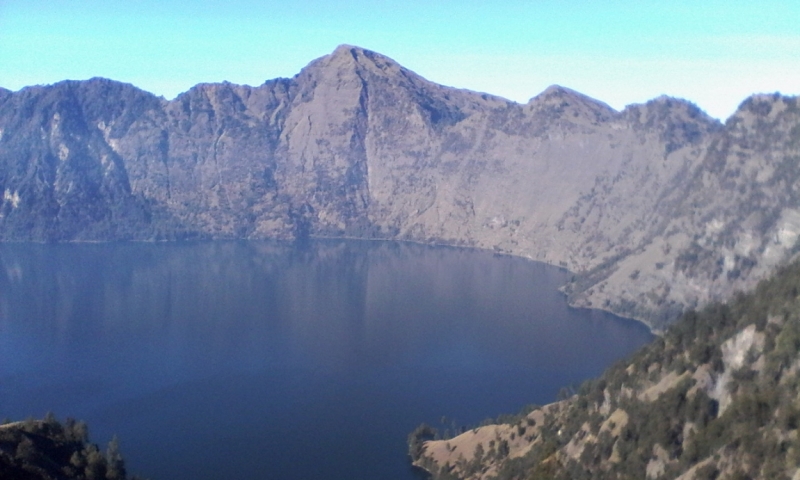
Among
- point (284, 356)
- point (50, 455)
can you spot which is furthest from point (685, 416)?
point (284, 356)

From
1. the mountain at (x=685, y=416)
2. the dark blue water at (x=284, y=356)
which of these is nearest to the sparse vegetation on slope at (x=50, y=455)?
the dark blue water at (x=284, y=356)

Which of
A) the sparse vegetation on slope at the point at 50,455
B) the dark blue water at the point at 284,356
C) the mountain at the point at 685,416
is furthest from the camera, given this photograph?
the dark blue water at the point at 284,356

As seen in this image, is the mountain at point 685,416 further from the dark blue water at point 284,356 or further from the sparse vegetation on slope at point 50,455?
the sparse vegetation on slope at point 50,455

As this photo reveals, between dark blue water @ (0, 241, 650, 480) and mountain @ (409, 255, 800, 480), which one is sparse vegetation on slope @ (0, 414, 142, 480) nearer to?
dark blue water @ (0, 241, 650, 480)

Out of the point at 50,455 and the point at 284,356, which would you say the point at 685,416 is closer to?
the point at 50,455

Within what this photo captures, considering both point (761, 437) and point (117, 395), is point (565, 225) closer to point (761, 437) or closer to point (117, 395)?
point (117, 395)

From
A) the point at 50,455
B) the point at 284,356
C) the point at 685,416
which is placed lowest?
the point at 284,356

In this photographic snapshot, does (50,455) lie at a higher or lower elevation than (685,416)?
lower
